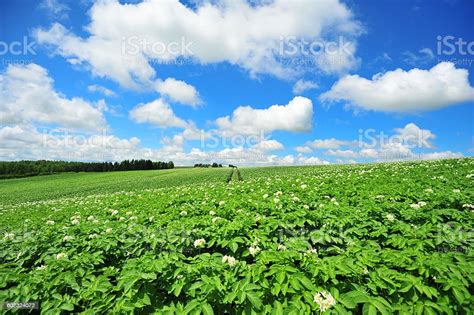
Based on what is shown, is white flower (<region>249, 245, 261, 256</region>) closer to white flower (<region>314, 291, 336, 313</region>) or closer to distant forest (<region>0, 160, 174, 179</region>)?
white flower (<region>314, 291, 336, 313</region>)

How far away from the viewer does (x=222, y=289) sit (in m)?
2.79

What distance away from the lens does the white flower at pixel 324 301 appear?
2.49m

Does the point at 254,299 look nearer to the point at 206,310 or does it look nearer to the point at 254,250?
the point at 206,310

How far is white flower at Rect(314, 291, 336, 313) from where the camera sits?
249 centimetres

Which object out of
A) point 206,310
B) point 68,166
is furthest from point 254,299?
point 68,166

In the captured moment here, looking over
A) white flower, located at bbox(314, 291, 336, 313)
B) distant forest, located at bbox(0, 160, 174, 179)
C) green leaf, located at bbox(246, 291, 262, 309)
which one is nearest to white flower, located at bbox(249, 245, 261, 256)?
green leaf, located at bbox(246, 291, 262, 309)

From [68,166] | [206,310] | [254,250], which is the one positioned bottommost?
[206,310]

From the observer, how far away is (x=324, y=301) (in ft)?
8.28

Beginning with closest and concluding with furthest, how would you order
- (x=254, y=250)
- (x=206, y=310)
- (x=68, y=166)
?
(x=206, y=310) → (x=254, y=250) → (x=68, y=166)

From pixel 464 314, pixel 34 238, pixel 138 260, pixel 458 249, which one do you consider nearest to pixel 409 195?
pixel 458 249

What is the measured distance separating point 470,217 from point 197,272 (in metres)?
5.34

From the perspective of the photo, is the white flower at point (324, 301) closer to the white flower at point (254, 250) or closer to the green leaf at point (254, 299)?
the green leaf at point (254, 299)

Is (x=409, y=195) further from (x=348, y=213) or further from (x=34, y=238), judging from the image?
(x=34, y=238)

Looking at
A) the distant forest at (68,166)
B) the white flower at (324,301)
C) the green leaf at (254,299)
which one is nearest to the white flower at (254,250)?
the green leaf at (254,299)
